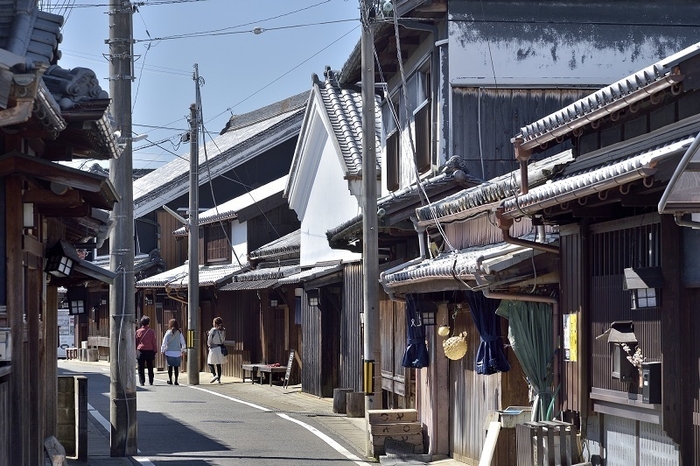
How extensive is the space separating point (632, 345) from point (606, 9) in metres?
10.0

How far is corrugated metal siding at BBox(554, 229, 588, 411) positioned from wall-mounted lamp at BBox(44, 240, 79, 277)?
6.59 metres

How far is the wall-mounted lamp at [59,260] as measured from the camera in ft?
48.9

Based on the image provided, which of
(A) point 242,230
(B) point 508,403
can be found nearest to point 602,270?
(B) point 508,403

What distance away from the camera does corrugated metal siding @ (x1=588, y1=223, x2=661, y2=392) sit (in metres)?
10.4

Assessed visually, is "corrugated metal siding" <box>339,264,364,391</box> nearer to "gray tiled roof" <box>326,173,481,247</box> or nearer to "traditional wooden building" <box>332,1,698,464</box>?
"gray tiled roof" <box>326,173,481,247</box>

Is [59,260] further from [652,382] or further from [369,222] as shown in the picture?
[652,382]

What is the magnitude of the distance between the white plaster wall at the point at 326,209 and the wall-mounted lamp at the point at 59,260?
12076 mm

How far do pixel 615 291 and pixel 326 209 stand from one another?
1939 cm

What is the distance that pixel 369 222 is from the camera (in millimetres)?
19109

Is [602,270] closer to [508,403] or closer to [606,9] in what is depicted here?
[508,403]

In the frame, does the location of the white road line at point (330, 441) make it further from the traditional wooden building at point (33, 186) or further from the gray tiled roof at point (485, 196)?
the traditional wooden building at point (33, 186)

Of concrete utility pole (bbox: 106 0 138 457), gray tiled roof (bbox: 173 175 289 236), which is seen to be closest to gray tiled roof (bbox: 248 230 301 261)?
gray tiled roof (bbox: 173 175 289 236)

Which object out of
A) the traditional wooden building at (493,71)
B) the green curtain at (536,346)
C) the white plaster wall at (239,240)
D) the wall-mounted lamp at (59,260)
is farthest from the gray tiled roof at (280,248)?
the green curtain at (536,346)

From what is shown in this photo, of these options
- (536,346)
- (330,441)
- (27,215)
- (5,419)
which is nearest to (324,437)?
(330,441)
